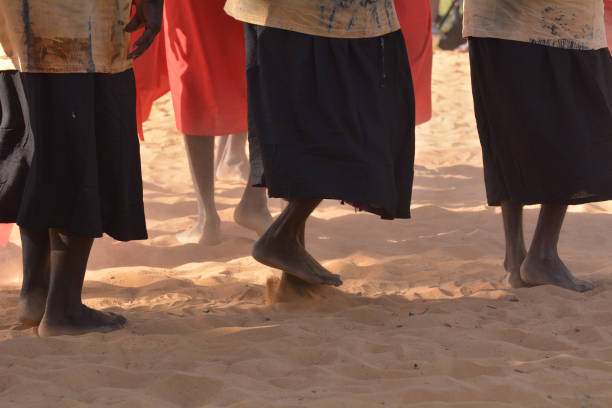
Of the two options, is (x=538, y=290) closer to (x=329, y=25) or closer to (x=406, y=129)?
(x=406, y=129)

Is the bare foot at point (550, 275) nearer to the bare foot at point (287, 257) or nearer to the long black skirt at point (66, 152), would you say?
the bare foot at point (287, 257)

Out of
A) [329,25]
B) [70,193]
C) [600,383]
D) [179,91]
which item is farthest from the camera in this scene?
[179,91]

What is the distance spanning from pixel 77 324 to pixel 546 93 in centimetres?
190

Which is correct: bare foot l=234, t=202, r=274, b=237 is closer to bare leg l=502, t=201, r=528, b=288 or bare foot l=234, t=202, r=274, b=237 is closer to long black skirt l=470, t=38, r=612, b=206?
bare leg l=502, t=201, r=528, b=288

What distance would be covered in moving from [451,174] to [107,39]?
427 centimetres

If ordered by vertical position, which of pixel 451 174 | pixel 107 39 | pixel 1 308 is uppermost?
pixel 107 39

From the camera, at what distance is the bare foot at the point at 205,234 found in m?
4.49

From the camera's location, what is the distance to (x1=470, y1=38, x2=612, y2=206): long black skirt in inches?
128

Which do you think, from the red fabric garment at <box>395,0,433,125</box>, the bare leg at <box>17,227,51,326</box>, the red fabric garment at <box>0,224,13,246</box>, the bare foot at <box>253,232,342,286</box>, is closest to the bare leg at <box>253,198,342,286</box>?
the bare foot at <box>253,232,342,286</box>

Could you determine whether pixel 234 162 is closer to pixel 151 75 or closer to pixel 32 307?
pixel 151 75

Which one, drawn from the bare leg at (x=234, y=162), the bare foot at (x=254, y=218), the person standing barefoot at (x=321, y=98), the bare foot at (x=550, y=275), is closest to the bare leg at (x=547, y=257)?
the bare foot at (x=550, y=275)

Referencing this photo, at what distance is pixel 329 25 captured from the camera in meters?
2.85

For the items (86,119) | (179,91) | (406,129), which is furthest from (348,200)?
(179,91)

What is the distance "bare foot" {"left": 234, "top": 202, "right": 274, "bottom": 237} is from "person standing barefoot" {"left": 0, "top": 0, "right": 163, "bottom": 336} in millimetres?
1648
